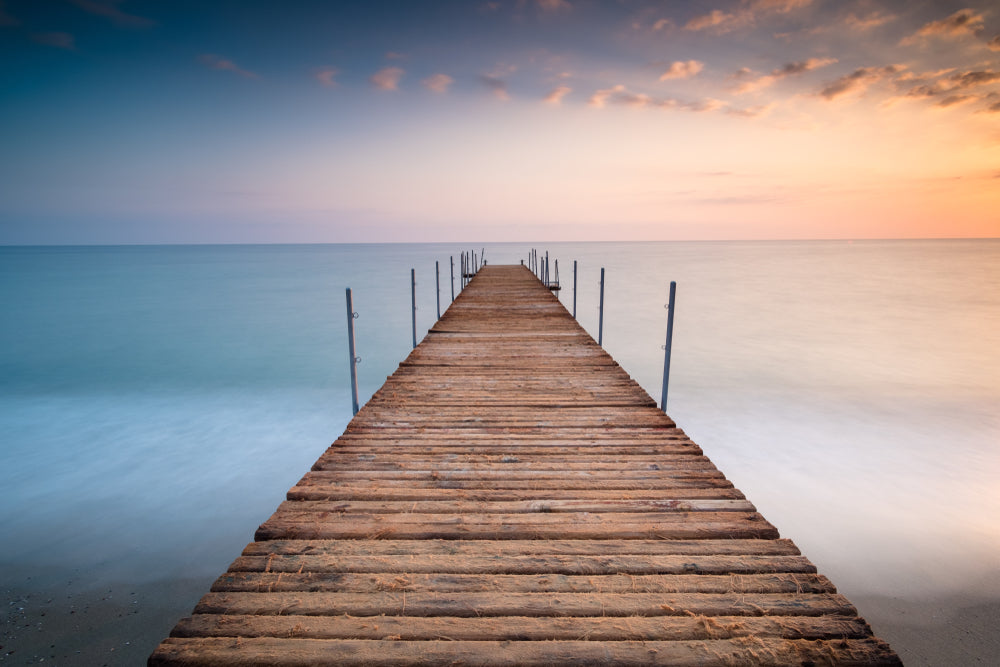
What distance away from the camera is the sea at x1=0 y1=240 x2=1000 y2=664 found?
222 inches

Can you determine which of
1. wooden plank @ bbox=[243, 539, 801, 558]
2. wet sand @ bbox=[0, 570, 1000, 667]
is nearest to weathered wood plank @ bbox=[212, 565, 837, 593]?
wooden plank @ bbox=[243, 539, 801, 558]

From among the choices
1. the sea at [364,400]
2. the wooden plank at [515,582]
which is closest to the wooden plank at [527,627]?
the wooden plank at [515,582]

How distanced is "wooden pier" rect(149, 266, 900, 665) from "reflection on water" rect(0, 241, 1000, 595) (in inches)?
150

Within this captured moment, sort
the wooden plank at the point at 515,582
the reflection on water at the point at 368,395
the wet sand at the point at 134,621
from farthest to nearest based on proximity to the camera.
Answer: the reflection on water at the point at 368,395, the wet sand at the point at 134,621, the wooden plank at the point at 515,582

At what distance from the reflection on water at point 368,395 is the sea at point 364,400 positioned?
48 mm

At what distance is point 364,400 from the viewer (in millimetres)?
12641

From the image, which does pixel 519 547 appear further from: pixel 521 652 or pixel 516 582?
pixel 521 652

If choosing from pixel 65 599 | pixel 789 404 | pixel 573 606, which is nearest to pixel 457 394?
pixel 573 606

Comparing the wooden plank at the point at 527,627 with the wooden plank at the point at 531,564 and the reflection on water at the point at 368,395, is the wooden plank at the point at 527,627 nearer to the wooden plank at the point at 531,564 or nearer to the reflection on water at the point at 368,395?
the wooden plank at the point at 531,564

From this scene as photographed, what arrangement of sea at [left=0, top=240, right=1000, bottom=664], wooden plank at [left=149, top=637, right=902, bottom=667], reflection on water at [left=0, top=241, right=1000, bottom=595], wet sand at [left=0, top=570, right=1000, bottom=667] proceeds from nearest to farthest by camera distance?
wooden plank at [left=149, top=637, right=902, bottom=667] < wet sand at [left=0, top=570, right=1000, bottom=667] < sea at [left=0, top=240, right=1000, bottom=664] < reflection on water at [left=0, top=241, right=1000, bottom=595]

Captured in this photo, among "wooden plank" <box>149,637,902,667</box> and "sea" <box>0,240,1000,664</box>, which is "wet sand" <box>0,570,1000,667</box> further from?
"wooden plank" <box>149,637,902,667</box>

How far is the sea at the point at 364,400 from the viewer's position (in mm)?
5629

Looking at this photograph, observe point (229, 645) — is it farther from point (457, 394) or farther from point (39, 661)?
point (39, 661)

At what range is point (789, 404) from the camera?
429 inches
